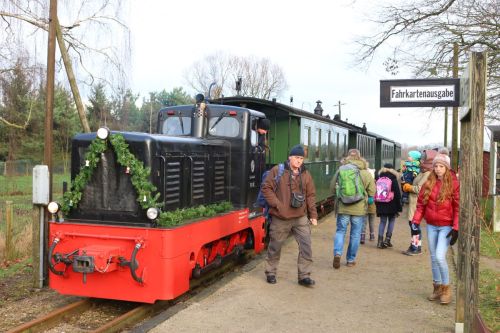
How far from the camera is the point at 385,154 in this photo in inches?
1236

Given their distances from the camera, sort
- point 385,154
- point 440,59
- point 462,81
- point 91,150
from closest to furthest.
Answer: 1. point 462,81
2. point 91,150
3. point 440,59
4. point 385,154

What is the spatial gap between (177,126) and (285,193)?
2505 mm

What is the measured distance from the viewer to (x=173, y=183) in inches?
256

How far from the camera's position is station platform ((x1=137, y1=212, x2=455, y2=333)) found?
5.29 m

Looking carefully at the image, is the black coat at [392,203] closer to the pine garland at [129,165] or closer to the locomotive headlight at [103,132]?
the pine garland at [129,165]

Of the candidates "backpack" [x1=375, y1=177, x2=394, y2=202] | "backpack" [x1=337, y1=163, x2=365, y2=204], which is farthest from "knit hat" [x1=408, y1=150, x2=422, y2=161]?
"backpack" [x1=337, y1=163, x2=365, y2=204]

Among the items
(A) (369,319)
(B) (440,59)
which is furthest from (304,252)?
(B) (440,59)

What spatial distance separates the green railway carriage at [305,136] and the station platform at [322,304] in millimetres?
3415

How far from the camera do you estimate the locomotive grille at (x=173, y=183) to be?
251 inches

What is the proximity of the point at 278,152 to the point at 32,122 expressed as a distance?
93.0 feet

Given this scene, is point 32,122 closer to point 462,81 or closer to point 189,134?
point 189,134

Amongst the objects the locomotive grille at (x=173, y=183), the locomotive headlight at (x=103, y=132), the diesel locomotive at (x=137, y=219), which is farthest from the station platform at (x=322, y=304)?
the locomotive headlight at (x=103, y=132)

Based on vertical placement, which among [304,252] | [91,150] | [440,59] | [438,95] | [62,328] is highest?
[440,59]

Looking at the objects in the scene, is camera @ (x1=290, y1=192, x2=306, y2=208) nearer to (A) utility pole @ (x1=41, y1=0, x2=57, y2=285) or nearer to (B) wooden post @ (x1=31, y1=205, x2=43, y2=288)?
(A) utility pole @ (x1=41, y1=0, x2=57, y2=285)
